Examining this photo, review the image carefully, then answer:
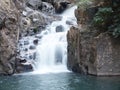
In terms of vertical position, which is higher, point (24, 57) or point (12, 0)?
point (12, 0)

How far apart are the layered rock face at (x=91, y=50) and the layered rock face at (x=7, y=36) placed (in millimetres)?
→ 4045

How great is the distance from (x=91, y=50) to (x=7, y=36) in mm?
6009

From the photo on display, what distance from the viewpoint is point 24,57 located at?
2427 centimetres

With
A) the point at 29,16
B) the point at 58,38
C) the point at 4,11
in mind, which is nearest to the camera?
the point at 4,11

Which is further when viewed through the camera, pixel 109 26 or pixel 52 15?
pixel 52 15

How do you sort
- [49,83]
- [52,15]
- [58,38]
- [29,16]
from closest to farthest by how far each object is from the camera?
[49,83] < [58,38] < [29,16] < [52,15]

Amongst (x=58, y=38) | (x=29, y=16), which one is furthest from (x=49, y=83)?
(x=29, y=16)

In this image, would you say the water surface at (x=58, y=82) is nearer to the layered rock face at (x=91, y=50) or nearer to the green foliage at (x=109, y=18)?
the layered rock face at (x=91, y=50)

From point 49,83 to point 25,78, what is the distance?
2405 millimetres

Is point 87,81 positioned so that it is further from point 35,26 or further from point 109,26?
point 35,26

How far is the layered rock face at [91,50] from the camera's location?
2094cm

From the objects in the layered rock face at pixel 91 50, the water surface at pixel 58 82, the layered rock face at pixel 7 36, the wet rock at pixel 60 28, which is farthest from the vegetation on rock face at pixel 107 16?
the wet rock at pixel 60 28

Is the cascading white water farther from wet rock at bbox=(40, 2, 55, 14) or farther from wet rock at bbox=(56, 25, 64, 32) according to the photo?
wet rock at bbox=(40, 2, 55, 14)

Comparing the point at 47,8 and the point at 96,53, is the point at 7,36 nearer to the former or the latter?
the point at 96,53
